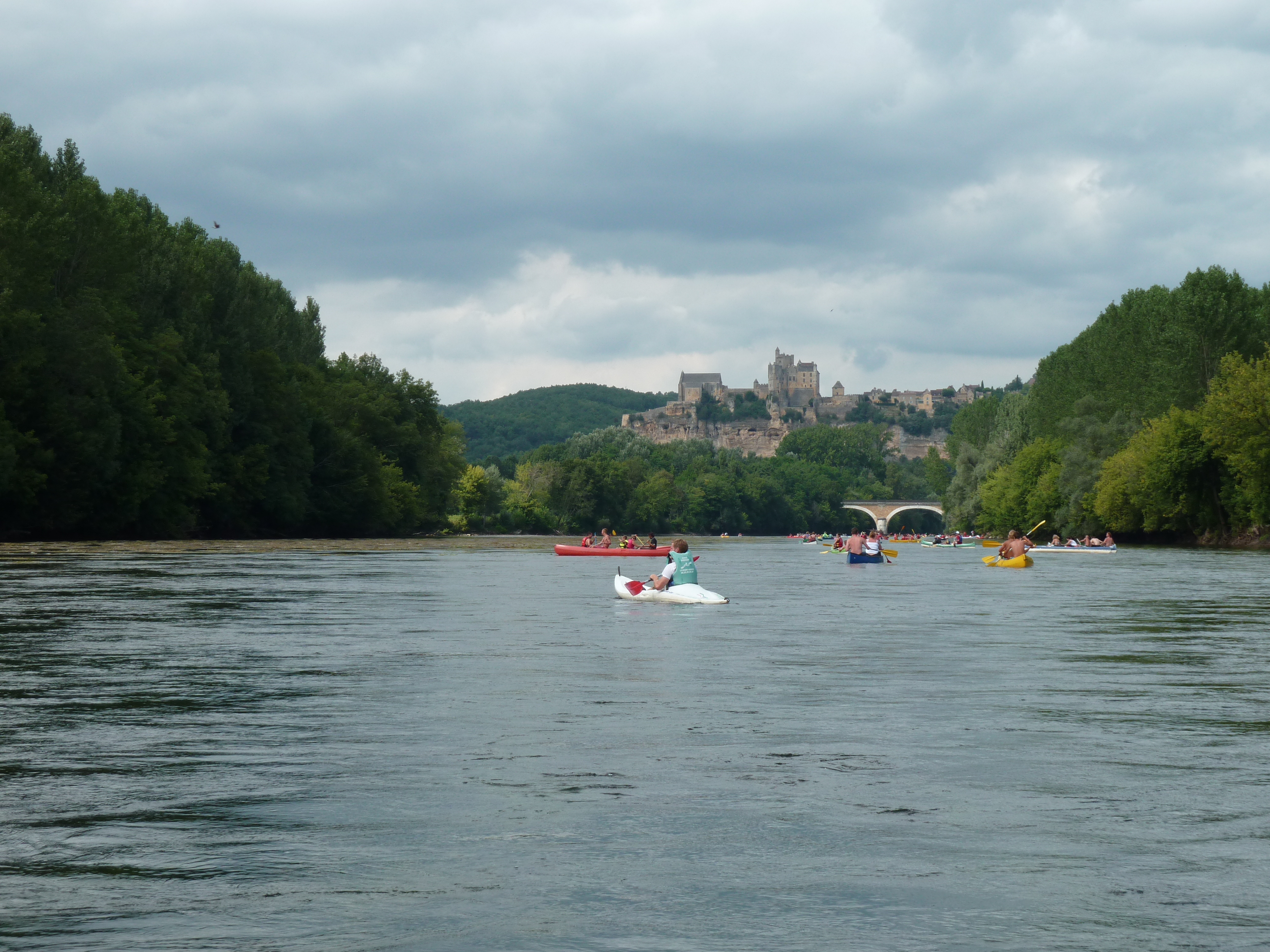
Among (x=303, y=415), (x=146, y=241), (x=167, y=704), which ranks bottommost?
(x=167, y=704)

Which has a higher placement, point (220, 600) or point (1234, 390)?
point (1234, 390)

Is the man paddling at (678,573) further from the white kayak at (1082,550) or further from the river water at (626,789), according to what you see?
the white kayak at (1082,550)

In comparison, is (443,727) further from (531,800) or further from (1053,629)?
(1053,629)

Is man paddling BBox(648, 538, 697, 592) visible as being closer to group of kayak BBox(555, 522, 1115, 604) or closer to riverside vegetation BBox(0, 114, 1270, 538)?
group of kayak BBox(555, 522, 1115, 604)

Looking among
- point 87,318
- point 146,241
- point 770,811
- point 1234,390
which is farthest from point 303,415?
point 770,811

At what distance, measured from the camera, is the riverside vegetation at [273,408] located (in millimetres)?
65188

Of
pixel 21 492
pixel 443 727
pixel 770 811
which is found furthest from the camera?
pixel 21 492

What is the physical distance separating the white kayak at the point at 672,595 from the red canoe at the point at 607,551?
131 ft

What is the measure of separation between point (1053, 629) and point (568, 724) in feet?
50.8

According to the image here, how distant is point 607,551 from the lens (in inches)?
3012

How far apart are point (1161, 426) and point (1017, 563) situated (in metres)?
31.5

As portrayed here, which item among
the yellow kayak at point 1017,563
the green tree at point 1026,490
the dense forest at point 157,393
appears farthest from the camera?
the green tree at point 1026,490

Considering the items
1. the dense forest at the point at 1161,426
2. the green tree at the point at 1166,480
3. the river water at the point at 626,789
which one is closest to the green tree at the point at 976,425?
the dense forest at the point at 1161,426

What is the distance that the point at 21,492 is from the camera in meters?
62.2
